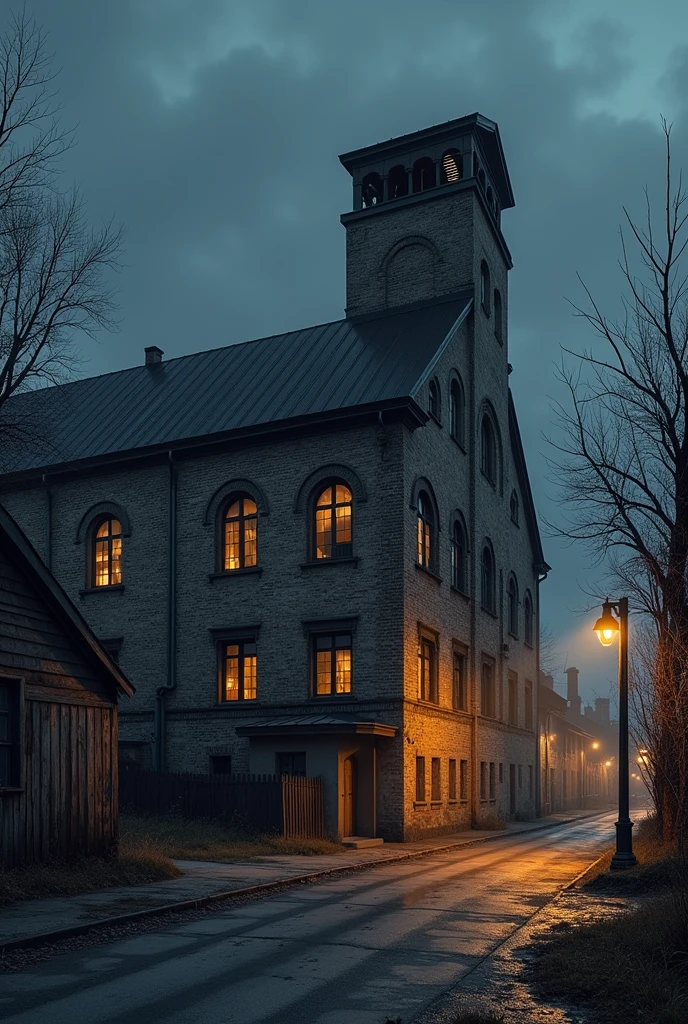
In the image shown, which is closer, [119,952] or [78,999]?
[78,999]

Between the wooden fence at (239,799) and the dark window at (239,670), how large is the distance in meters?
3.82

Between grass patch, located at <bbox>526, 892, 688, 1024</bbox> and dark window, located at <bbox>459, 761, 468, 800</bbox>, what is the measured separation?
2178 centimetres

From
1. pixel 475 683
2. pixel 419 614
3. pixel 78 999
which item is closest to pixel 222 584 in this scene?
pixel 419 614

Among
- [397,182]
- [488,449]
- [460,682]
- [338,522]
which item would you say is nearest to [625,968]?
[338,522]

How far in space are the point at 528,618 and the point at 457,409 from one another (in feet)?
46.7

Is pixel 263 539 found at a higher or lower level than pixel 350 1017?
higher

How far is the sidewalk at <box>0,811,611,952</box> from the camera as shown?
39.4 feet

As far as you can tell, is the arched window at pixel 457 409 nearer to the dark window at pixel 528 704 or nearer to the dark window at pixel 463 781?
the dark window at pixel 463 781

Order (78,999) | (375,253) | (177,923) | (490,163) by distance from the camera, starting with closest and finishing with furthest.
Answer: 1. (78,999)
2. (177,923)
3. (375,253)
4. (490,163)

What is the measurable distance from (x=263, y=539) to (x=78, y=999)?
2153 cm

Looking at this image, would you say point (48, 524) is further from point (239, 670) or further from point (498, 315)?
point (498, 315)

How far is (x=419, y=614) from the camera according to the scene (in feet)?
95.6

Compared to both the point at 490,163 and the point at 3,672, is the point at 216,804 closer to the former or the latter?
the point at 3,672

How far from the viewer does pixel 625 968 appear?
30.1ft
